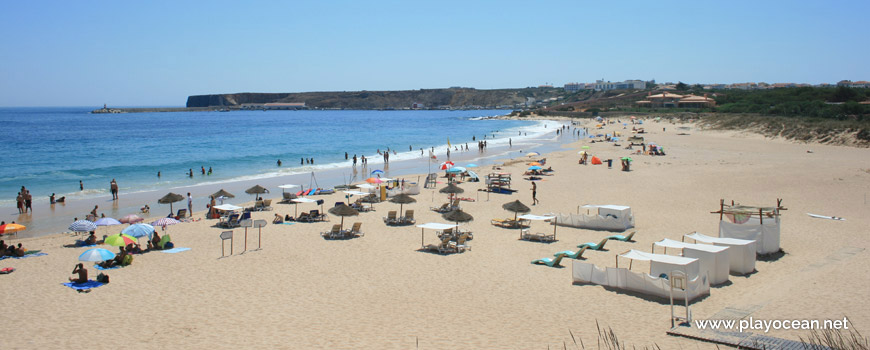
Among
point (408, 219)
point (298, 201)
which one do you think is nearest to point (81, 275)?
point (298, 201)

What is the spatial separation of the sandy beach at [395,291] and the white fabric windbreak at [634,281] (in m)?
0.24

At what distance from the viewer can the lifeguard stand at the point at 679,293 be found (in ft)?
29.6

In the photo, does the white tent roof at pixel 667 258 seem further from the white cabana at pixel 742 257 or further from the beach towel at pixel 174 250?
the beach towel at pixel 174 250

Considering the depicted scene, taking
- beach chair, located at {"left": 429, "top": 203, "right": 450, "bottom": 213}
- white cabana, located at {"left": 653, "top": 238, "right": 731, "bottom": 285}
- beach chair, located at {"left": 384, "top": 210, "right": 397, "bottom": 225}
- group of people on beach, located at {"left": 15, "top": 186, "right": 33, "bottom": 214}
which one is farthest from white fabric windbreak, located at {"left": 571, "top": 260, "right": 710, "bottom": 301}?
group of people on beach, located at {"left": 15, "top": 186, "right": 33, "bottom": 214}

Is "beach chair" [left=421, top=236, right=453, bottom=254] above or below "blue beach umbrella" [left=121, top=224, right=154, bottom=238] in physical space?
below

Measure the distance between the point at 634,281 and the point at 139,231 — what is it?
11.7 metres

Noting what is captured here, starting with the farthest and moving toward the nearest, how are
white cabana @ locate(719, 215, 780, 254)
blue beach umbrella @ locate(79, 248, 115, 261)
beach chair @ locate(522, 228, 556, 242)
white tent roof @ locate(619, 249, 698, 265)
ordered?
beach chair @ locate(522, 228, 556, 242) → white cabana @ locate(719, 215, 780, 254) → blue beach umbrella @ locate(79, 248, 115, 261) → white tent roof @ locate(619, 249, 698, 265)

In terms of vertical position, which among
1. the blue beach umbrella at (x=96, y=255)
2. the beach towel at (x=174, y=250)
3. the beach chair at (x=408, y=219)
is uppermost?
the blue beach umbrella at (x=96, y=255)

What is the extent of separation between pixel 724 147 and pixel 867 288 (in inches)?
1328

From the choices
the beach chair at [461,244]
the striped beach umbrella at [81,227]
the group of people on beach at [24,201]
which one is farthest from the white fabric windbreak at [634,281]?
the group of people on beach at [24,201]

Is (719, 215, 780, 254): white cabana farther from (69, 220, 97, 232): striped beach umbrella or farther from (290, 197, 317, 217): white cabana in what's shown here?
(69, 220, 97, 232): striped beach umbrella

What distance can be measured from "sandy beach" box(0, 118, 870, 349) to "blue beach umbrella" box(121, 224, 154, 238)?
2.09 ft

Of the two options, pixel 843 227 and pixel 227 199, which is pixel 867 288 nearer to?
pixel 843 227

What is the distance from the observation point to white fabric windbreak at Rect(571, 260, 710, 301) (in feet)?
33.1
